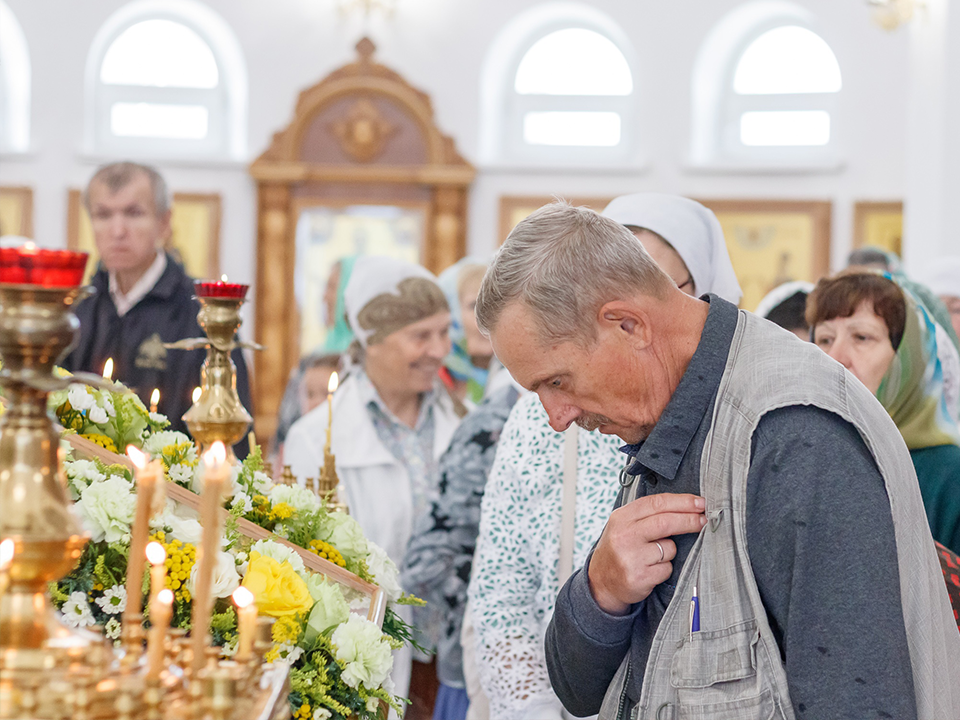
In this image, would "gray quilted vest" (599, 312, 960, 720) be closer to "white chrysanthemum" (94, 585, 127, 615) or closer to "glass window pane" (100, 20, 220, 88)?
"white chrysanthemum" (94, 585, 127, 615)

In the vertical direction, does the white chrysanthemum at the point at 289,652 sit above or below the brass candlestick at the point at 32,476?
below

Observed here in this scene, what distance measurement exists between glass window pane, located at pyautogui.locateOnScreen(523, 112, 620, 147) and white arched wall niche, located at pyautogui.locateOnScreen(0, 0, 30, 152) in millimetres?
5543

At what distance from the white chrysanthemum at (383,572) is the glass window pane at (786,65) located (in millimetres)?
11207

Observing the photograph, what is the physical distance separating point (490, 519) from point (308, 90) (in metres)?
9.98

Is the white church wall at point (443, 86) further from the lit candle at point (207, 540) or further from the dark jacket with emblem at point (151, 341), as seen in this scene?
the lit candle at point (207, 540)

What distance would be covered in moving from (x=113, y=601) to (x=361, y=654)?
1.19 ft

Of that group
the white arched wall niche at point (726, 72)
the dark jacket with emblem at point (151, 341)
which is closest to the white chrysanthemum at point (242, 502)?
the dark jacket with emblem at point (151, 341)

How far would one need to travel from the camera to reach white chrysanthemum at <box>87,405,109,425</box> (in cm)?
196

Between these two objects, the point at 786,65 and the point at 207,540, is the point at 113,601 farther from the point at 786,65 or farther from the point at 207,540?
the point at 786,65

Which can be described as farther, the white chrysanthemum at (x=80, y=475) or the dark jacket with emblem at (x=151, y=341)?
the dark jacket with emblem at (x=151, y=341)

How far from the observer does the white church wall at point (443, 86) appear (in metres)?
11.7

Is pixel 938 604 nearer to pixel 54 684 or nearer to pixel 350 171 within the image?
pixel 54 684

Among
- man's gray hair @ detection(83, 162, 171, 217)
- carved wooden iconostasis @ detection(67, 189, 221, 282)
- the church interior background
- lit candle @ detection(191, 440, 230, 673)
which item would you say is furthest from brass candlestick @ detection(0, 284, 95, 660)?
carved wooden iconostasis @ detection(67, 189, 221, 282)

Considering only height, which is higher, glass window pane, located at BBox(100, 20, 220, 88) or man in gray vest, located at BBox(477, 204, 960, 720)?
glass window pane, located at BBox(100, 20, 220, 88)
